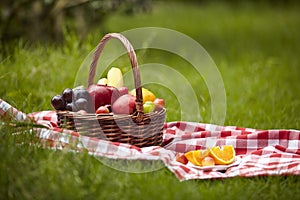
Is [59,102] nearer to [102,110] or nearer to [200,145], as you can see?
[102,110]

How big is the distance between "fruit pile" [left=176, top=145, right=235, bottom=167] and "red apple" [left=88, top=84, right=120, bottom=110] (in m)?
0.52

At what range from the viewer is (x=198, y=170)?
8.93 feet

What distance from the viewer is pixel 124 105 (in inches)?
113

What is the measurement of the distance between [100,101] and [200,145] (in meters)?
0.68

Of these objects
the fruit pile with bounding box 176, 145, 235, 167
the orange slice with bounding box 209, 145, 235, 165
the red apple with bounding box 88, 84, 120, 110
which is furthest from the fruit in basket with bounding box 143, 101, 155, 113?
the orange slice with bounding box 209, 145, 235, 165

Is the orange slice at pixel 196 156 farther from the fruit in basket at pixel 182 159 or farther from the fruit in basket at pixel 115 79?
the fruit in basket at pixel 115 79

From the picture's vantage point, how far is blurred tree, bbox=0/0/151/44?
5.73 meters

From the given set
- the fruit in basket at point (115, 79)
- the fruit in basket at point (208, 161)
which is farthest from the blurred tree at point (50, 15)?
the fruit in basket at point (208, 161)

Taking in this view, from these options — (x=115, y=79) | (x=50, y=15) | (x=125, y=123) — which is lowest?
(x=125, y=123)

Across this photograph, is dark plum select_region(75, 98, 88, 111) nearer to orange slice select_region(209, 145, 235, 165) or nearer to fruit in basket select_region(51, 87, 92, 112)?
fruit in basket select_region(51, 87, 92, 112)

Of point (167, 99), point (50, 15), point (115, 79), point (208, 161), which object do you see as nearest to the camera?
point (208, 161)

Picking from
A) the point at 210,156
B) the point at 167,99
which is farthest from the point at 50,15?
the point at 210,156

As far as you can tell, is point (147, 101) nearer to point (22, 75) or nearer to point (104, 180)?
point (104, 180)

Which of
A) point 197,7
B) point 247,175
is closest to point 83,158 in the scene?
point 247,175
